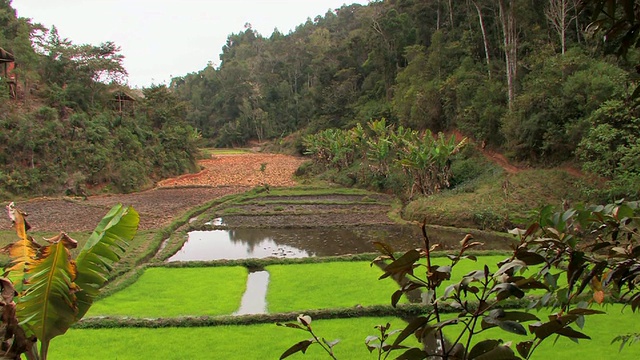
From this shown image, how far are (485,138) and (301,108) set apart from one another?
1293 inches

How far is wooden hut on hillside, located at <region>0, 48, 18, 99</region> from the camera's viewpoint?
22.0 metres

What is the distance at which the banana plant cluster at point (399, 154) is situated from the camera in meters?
16.7

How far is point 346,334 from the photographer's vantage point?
6.77 m

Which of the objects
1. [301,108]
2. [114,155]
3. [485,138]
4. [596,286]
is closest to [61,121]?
[114,155]

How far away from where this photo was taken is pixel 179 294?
880 centimetres

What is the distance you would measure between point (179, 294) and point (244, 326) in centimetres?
222

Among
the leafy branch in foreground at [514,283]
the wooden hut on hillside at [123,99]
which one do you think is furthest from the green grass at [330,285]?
the wooden hut on hillside at [123,99]

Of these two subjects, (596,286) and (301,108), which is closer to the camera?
(596,286)

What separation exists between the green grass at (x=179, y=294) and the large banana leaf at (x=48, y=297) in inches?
179

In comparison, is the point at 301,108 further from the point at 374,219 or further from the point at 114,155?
the point at 374,219

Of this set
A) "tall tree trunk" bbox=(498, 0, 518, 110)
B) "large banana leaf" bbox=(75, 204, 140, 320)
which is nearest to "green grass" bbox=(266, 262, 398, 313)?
"large banana leaf" bbox=(75, 204, 140, 320)

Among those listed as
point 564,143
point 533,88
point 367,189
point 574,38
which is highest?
point 574,38

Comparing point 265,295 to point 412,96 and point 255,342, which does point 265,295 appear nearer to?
point 255,342

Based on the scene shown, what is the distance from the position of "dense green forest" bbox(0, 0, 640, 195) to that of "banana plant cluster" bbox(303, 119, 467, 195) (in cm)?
221
